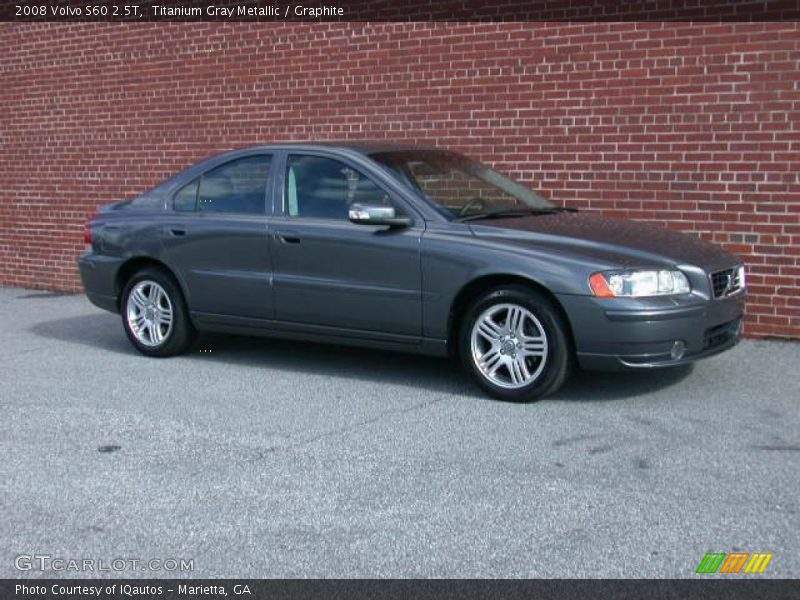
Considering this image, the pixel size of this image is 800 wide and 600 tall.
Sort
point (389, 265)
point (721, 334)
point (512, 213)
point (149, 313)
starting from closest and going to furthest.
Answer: point (721, 334) < point (389, 265) < point (512, 213) < point (149, 313)

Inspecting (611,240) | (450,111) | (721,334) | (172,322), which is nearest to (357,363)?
(172,322)

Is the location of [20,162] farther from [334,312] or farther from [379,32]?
[334,312]

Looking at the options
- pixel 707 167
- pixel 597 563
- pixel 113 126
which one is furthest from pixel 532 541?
pixel 113 126

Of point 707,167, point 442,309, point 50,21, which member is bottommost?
point 442,309

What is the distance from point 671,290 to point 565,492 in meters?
1.86

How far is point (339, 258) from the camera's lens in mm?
6820

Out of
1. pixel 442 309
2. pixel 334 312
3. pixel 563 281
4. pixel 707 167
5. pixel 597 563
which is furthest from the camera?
pixel 707 167

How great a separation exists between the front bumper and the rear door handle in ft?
6.36

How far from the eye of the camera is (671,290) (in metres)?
6.03

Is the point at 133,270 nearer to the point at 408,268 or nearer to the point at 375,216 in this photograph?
the point at 375,216

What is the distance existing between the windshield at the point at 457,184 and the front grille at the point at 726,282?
1396 mm

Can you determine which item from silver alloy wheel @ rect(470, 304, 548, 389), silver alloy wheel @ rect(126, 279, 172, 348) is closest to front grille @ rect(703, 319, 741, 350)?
silver alloy wheel @ rect(470, 304, 548, 389)

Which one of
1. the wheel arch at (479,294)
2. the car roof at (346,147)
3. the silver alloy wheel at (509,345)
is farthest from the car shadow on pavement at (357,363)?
the car roof at (346,147)

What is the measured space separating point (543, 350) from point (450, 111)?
12.7 feet
